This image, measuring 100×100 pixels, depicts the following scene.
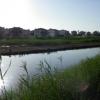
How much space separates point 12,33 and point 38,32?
27.8 metres

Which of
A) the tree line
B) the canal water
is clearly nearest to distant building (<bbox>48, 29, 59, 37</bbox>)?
the tree line

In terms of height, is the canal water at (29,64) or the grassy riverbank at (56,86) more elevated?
the grassy riverbank at (56,86)

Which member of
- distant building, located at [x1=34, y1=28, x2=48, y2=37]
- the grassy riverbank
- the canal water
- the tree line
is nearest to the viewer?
the grassy riverbank

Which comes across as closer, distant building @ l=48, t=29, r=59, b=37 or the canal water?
the canal water

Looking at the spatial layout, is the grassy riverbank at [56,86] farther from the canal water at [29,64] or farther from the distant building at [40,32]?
the distant building at [40,32]

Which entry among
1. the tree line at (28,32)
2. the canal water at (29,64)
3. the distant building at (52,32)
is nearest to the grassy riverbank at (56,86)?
the canal water at (29,64)

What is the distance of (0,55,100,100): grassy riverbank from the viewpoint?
4.50 metres

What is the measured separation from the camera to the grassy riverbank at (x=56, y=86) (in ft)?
14.8

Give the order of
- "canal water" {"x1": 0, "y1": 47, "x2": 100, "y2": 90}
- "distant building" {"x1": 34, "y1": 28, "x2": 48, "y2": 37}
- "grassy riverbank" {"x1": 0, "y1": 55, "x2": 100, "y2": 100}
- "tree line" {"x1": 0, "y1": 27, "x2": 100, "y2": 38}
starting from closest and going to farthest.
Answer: "grassy riverbank" {"x1": 0, "y1": 55, "x2": 100, "y2": 100}
"canal water" {"x1": 0, "y1": 47, "x2": 100, "y2": 90}
"tree line" {"x1": 0, "y1": 27, "x2": 100, "y2": 38}
"distant building" {"x1": 34, "y1": 28, "x2": 48, "y2": 37}

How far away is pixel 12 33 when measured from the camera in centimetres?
10688

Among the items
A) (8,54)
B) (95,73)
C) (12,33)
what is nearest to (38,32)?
(12,33)

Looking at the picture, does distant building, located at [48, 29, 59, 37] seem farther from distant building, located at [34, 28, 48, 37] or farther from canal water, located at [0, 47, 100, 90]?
canal water, located at [0, 47, 100, 90]

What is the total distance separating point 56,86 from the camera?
4.90 m

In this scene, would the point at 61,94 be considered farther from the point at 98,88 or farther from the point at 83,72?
the point at 83,72
